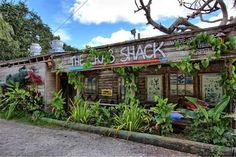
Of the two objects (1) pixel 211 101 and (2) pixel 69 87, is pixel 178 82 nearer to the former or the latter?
(1) pixel 211 101

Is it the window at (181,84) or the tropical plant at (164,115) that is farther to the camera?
the window at (181,84)

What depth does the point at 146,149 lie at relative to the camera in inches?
285

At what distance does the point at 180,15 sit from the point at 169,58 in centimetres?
1077

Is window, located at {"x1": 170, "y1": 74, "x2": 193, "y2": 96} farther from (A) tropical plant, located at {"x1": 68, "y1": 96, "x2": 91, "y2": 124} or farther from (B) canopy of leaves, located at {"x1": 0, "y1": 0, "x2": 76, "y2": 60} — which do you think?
(B) canopy of leaves, located at {"x1": 0, "y1": 0, "x2": 76, "y2": 60}

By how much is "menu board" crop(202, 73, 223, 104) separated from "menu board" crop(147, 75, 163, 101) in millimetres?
1659

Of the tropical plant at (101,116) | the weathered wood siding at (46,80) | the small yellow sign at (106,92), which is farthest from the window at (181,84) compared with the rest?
the weathered wood siding at (46,80)

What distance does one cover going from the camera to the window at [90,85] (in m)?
13.0

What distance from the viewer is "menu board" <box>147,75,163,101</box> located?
35.8 ft

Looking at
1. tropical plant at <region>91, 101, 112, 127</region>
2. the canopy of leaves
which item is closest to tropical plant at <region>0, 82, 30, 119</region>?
tropical plant at <region>91, 101, 112, 127</region>

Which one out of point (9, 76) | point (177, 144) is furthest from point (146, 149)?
point (9, 76)

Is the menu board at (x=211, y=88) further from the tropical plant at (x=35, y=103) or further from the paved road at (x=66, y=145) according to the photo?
the tropical plant at (x=35, y=103)

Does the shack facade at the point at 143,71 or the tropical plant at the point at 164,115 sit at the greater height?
the shack facade at the point at 143,71

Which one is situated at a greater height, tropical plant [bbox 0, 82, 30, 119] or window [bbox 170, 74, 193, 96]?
window [bbox 170, 74, 193, 96]

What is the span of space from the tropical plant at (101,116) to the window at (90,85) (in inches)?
120
